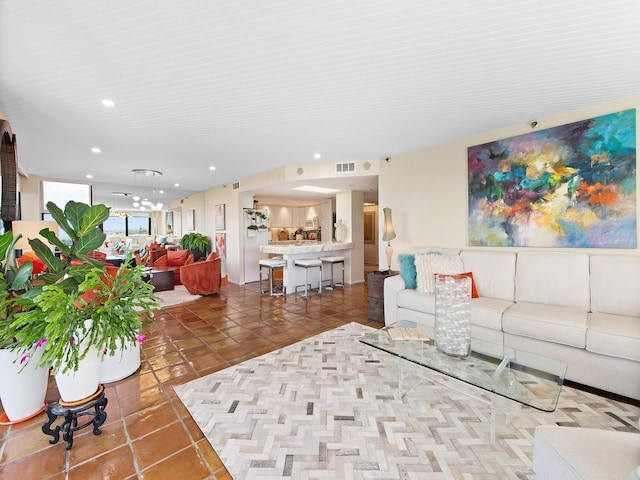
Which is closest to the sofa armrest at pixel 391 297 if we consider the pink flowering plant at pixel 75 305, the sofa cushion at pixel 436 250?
the sofa cushion at pixel 436 250

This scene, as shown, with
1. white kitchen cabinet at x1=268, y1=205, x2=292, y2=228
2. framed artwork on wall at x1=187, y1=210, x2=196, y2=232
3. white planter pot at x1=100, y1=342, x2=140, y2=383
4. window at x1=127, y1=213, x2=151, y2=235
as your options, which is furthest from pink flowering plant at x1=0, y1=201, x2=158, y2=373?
window at x1=127, y1=213, x2=151, y2=235

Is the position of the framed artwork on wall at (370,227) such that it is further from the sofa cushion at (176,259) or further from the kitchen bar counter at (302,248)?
the sofa cushion at (176,259)

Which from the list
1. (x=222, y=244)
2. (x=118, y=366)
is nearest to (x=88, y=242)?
(x=118, y=366)

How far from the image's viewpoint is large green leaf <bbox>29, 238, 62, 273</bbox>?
1632mm

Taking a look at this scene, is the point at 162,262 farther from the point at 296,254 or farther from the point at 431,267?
the point at 431,267

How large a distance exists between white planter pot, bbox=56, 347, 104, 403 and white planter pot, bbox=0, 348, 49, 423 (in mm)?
289

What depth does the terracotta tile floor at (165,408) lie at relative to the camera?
4.63 ft

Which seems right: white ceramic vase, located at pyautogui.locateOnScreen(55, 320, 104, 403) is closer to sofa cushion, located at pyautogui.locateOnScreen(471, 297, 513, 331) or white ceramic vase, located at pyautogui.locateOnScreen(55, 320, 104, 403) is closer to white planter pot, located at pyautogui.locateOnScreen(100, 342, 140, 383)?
white planter pot, located at pyautogui.locateOnScreen(100, 342, 140, 383)

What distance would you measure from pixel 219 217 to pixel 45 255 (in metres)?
5.62

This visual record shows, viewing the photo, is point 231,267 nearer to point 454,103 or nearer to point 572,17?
point 454,103

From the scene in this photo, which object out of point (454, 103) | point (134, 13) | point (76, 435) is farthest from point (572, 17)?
point (76, 435)

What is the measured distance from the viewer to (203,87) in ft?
7.40

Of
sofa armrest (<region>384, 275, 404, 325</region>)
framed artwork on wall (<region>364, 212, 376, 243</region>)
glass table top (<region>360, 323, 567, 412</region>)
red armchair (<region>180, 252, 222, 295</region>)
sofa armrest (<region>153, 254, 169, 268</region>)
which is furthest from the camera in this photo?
framed artwork on wall (<region>364, 212, 376, 243</region>)

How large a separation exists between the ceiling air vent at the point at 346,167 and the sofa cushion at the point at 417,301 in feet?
8.15
